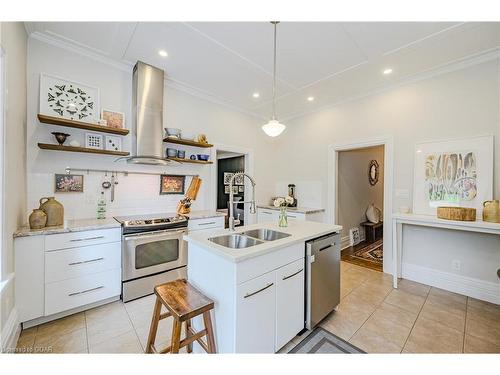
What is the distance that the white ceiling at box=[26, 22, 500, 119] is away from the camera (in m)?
2.00

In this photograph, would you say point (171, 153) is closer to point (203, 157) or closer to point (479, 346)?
point (203, 157)

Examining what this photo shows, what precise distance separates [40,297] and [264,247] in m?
2.10

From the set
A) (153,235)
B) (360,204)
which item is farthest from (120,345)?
(360,204)

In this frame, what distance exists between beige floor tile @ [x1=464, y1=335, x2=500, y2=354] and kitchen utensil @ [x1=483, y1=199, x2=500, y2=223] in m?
1.19

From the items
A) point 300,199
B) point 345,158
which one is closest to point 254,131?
point 300,199

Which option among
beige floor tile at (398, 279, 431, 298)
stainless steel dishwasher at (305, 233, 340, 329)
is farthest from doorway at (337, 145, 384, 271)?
stainless steel dishwasher at (305, 233, 340, 329)

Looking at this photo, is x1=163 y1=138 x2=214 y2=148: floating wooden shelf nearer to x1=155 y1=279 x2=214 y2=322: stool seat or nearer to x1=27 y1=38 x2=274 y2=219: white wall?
x1=27 y1=38 x2=274 y2=219: white wall

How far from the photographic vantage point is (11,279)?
1.59m

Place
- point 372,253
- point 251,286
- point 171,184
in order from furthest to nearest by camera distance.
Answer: point 372,253 < point 171,184 < point 251,286

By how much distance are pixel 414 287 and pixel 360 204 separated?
229 centimetres

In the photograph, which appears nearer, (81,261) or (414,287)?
(81,261)

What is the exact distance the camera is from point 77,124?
2252 millimetres

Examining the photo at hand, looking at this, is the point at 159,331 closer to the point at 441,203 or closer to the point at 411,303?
the point at 411,303

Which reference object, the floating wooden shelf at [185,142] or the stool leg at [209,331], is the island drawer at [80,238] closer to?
the floating wooden shelf at [185,142]
